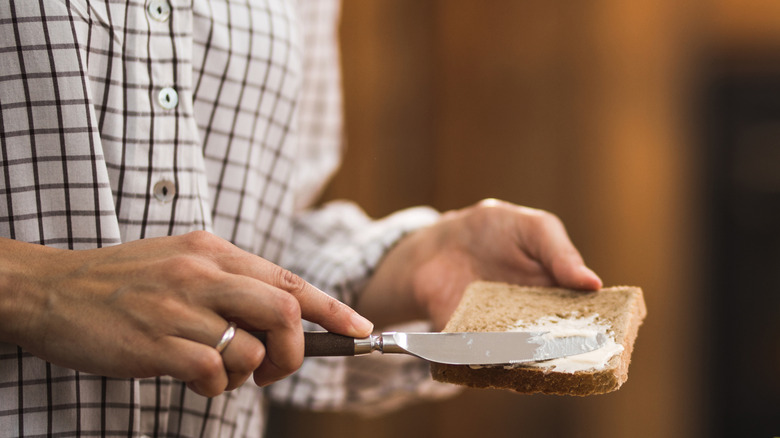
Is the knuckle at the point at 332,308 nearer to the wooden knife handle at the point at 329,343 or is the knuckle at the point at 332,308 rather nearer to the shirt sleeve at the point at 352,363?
the wooden knife handle at the point at 329,343

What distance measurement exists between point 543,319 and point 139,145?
50 cm

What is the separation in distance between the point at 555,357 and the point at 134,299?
40cm

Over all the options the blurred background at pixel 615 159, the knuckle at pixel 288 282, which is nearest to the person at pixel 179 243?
the knuckle at pixel 288 282

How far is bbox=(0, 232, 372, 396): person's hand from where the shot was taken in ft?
1.84

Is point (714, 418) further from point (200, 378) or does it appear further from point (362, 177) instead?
point (200, 378)

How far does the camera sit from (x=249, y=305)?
562 mm

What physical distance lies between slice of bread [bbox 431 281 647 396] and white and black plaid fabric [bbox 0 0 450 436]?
12.5 inches

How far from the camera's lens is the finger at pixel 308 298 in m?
0.60

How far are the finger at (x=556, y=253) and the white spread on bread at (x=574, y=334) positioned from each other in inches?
2.5

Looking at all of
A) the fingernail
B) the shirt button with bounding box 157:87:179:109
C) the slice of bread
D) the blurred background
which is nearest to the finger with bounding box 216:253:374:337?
the fingernail

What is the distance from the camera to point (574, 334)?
73cm

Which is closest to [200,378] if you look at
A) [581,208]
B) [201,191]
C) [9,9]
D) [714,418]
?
[201,191]

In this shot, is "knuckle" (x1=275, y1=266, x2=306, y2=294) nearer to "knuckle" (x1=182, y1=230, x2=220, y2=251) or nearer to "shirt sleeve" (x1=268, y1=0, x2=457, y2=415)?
"knuckle" (x1=182, y1=230, x2=220, y2=251)

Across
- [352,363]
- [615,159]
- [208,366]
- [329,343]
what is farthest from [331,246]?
[615,159]
